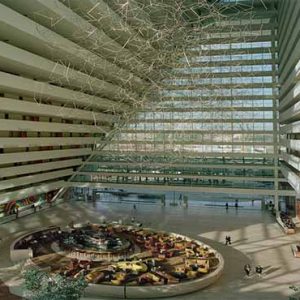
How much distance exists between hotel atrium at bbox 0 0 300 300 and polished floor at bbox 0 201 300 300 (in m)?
0.10

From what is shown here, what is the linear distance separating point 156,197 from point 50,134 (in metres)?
14.2

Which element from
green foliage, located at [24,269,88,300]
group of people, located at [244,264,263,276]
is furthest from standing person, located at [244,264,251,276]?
green foliage, located at [24,269,88,300]

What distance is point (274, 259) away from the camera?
1948cm

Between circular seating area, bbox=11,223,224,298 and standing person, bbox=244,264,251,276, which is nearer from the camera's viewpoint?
circular seating area, bbox=11,223,224,298

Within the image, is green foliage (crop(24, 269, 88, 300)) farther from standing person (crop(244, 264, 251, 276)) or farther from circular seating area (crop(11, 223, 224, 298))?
standing person (crop(244, 264, 251, 276))

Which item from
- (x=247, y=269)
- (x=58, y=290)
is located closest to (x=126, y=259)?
(x=247, y=269)

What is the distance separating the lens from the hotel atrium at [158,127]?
4.71 metres

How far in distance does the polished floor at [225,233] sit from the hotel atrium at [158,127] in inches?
4.1

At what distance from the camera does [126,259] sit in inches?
A: 719

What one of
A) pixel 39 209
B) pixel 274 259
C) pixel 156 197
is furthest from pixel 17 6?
pixel 156 197

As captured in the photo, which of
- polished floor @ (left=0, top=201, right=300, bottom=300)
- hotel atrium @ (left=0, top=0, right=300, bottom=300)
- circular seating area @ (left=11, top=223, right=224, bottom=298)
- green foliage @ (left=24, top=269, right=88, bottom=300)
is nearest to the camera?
hotel atrium @ (left=0, top=0, right=300, bottom=300)

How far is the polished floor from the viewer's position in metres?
15.6

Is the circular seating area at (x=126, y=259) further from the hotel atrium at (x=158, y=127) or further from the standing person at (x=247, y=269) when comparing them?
the standing person at (x=247, y=269)

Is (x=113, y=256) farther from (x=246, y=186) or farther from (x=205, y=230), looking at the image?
(x=246, y=186)
